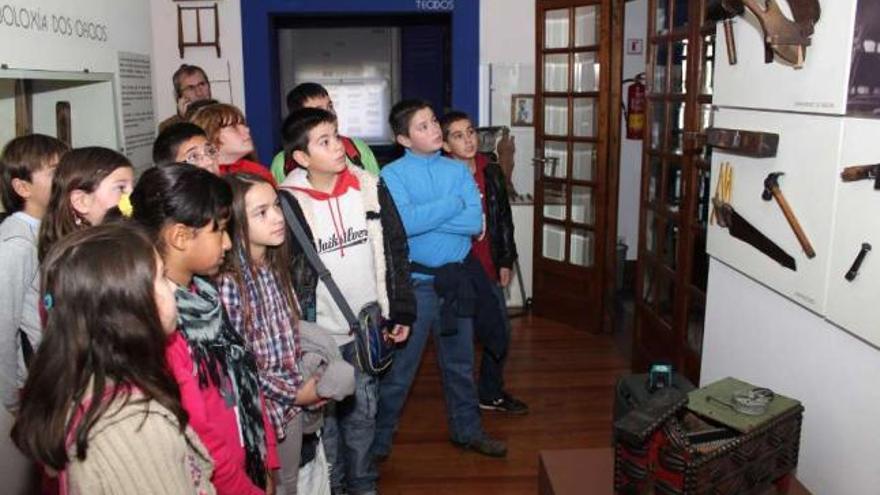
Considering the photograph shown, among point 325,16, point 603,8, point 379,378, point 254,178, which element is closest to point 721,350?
point 379,378

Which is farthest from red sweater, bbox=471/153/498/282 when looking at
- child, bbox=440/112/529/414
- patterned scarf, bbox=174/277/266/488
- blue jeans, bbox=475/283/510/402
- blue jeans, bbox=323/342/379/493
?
patterned scarf, bbox=174/277/266/488

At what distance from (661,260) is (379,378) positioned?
5.15 ft

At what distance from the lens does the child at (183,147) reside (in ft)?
7.64

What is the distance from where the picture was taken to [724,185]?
2699 millimetres

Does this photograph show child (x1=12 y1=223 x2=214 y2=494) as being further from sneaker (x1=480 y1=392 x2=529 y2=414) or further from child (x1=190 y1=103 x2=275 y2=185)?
sneaker (x1=480 y1=392 x2=529 y2=414)

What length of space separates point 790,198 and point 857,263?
40cm

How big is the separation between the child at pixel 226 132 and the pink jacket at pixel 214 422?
3.91 ft

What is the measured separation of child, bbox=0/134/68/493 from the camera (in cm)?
202

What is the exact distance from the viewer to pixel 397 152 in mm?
7234

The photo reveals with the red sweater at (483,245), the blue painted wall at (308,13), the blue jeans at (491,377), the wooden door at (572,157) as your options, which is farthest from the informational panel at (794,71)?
the blue painted wall at (308,13)

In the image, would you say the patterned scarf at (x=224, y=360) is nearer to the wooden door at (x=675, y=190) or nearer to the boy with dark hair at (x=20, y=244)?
the boy with dark hair at (x=20, y=244)

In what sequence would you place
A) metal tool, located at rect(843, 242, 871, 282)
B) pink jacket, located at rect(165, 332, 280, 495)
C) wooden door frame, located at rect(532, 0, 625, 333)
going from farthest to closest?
1. wooden door frame, located at rect(532, 0, 625, 333)
2. metal tool, located at rect(843, 242, 871, 282)
3. pink jacket, located at rect(165, 332, 280, 495)

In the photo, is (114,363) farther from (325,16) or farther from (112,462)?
(325,16)

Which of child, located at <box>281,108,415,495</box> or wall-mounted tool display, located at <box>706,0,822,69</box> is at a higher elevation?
wall-mounted tool display, located at <box>706,0,822,69</box>
